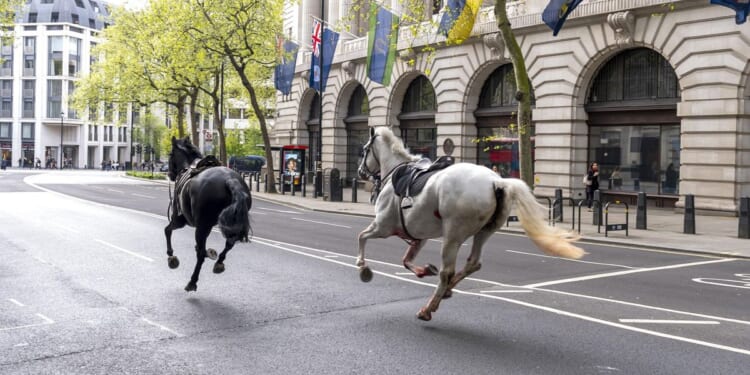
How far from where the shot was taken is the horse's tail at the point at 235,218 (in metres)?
9.30

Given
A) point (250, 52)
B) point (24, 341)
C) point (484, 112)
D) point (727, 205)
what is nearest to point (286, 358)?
point (24, 341)

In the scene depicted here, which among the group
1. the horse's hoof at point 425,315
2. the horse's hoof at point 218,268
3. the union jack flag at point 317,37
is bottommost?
the horse's hoof at point 425,315

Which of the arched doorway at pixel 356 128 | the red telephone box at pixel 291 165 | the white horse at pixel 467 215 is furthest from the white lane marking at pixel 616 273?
the arched doorway at pixel 356 128

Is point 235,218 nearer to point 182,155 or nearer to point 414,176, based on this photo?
point 182,155

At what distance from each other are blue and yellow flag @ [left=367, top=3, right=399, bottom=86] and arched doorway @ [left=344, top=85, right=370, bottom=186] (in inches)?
266

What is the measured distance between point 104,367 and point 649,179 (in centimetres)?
2640

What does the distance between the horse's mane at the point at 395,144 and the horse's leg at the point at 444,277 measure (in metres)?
1.67

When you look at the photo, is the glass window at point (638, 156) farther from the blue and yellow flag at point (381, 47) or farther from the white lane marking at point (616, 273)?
the white lane marking at point (616, 273)

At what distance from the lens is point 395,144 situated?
368 inches

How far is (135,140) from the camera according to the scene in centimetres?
10900

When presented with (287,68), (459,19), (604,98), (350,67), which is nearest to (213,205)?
(459,19)

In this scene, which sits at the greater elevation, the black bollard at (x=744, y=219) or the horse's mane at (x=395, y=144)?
the horse's mane at (x=395, y=144)

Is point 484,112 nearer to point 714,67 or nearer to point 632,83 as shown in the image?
point 632,83

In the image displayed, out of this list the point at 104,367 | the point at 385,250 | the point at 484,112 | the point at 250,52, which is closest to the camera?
the point at 104,367
